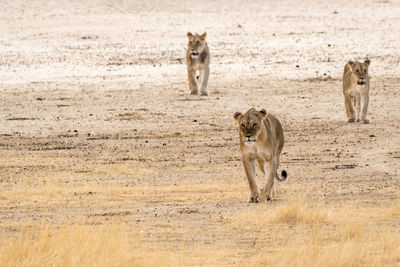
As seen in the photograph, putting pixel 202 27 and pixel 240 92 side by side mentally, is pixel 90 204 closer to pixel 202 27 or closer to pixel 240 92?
pixel 240 92

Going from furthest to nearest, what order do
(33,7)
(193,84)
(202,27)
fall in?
(33,7), (202,27), (193,84)

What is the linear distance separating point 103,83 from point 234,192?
1259 cm

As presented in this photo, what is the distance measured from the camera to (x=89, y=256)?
7.63 metres

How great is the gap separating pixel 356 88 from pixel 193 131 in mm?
2530

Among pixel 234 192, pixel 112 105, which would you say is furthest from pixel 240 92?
pixel 234 192

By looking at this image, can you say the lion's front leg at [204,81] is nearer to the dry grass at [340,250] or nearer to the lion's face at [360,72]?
the lion's face at [360,72]

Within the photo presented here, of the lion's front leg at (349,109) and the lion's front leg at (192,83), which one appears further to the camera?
the lion's front leg at (192,83)

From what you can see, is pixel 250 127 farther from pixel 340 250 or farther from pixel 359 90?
pixel 359 90

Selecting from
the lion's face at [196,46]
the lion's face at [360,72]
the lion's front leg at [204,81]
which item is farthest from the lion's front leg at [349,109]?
the lion's face at [196,46]

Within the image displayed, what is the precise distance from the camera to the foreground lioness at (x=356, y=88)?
16516 millimetres

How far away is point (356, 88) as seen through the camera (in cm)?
1672

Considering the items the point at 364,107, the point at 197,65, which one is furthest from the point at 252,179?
the point at 197,65

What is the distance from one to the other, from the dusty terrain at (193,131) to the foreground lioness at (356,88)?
24 centimetres

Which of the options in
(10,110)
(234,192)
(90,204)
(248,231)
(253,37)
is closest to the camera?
(248,231)
